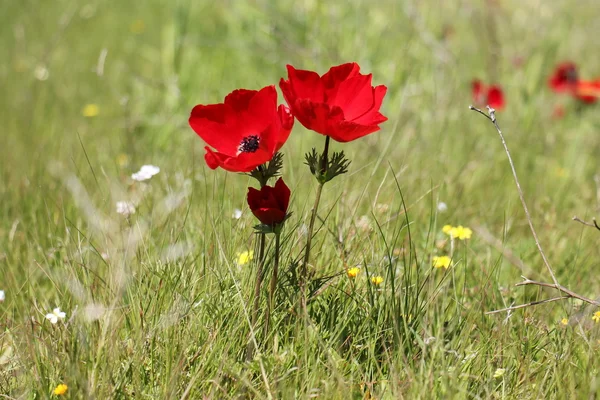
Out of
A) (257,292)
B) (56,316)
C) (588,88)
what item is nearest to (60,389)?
(56,316)

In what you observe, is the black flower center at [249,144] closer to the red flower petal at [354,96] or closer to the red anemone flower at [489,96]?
the red flower petal at [354,96]

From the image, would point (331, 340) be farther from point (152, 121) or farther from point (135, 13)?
point (135, 13)

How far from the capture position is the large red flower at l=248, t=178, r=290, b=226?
4.08ft

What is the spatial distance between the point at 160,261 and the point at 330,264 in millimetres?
376

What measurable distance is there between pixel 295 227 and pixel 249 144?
0.75ft

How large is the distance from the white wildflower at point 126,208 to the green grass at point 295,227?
3 centimetres

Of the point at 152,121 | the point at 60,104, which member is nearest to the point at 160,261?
the point at 152,121

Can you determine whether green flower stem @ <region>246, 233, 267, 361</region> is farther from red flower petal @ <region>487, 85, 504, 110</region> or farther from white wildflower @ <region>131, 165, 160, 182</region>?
red flower petal @ <region>487, 85, 504, 110</region>

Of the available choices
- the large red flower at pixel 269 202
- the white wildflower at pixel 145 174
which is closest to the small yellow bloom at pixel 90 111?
A: the white wildflower at pixel 145 174

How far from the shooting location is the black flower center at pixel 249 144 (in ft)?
4.27

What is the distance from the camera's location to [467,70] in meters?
3.82

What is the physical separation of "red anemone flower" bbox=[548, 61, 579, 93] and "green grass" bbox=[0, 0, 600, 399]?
0.44ft

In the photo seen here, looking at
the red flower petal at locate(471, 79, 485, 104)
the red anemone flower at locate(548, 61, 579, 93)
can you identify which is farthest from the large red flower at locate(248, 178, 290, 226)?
the red anemone flower at locate(548, 61, 579, 93)

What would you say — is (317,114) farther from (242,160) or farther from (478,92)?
(478,92)
